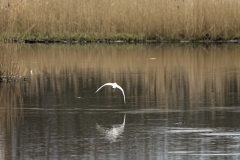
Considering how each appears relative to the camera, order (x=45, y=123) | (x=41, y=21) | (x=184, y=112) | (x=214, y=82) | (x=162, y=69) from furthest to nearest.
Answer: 1. (x=41, y=21)
2. (x=162, y=69)
3. (x=214, y=82)
4. (x=184, y=112)
5. (x=45, y=123)

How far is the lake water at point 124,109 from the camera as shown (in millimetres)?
8234

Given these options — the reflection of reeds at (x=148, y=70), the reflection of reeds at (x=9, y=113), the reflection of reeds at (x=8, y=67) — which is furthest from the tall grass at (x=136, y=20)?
the reflection of reeds at (x=9, y=113)

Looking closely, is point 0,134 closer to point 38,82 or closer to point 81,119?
point 81,119

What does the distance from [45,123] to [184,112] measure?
206 centimetres

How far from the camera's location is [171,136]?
29.2ft

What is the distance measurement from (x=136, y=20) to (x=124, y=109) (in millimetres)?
15392

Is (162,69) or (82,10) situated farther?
(82,10)

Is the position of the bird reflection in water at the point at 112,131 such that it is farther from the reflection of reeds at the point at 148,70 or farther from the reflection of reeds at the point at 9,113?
the reflection of reeds at the point at 148,70

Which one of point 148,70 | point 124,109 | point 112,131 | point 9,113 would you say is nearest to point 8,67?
point 148,70

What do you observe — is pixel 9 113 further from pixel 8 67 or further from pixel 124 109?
pixel 8 67

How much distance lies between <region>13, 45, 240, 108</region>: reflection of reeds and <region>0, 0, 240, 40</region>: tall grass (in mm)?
1891

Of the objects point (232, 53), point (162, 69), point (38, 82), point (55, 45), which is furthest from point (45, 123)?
point (55, 45)

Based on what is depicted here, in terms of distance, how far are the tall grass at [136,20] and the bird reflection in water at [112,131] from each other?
16.5m

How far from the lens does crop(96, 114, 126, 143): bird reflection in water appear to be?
894 centimetres
